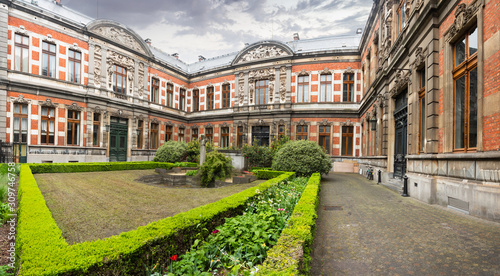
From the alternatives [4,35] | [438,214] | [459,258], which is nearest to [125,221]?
[459,258]

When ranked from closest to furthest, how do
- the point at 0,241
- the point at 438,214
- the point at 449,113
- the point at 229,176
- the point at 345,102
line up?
the point at 0,241 → the point at 438,214 → the point at 449,113 → the point at 229,176 → the point at 345,102

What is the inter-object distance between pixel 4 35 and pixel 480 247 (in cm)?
2697

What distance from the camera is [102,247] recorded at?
9.35 ft

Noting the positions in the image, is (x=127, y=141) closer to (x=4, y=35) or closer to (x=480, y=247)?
(x=4, y=35)

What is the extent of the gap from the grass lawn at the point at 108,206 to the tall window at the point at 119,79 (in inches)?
639

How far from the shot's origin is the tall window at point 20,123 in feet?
58.7

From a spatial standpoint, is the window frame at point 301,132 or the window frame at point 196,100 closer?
the window frame at point 301,132

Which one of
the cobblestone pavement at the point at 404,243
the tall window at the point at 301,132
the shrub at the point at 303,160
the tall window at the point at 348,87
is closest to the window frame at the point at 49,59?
the shrub at the point at 303,160

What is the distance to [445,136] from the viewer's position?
7.96 m

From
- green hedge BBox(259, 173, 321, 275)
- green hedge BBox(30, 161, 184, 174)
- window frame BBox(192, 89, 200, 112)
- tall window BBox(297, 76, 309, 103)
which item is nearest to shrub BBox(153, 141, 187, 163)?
green hedge BBox(30, 161, 184, 174)

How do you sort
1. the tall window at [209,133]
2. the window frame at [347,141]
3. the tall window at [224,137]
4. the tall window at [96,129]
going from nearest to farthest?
the tall window at [96,129]
the window frame at [347,141]
the tall window at [224,137]
the tall window at [209,133]

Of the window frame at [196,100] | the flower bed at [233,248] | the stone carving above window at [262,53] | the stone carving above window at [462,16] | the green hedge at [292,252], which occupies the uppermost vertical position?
the stone carving above window at [262,53]

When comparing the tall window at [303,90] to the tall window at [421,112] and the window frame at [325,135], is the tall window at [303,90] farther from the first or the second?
the tall window at [421,112]

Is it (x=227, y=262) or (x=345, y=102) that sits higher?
(x=345, y=102)
